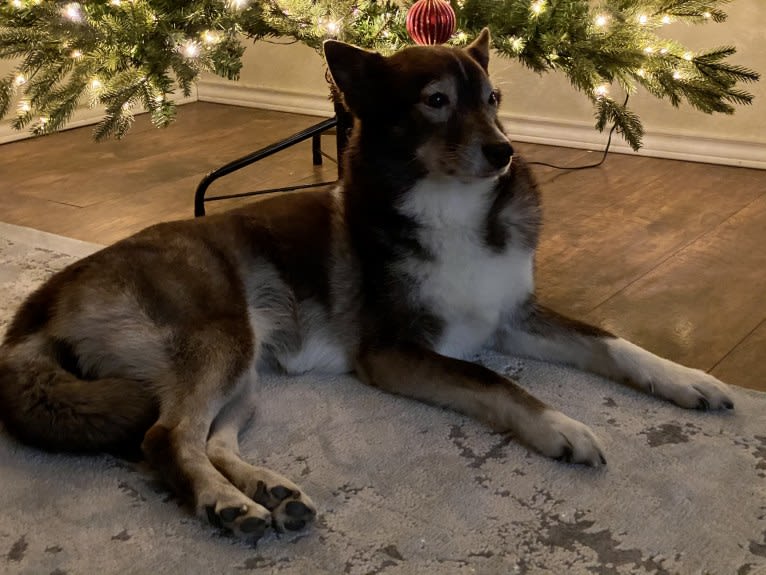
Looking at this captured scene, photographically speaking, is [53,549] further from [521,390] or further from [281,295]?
[521,390]

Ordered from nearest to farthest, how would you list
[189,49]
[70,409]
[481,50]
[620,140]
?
[70,409] → [481,50] → [189,49] → [620,140]

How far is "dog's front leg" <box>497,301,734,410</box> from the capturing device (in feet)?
5.99

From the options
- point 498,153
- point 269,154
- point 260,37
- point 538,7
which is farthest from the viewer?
point 269,154

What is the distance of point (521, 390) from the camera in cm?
176

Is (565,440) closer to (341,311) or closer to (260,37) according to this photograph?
(341,311)

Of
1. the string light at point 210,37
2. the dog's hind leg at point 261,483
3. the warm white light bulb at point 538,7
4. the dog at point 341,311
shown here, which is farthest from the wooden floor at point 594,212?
the dog's hind leg at point 261,483

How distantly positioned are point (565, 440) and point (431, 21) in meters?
1.30

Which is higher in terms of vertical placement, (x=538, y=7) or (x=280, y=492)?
(x=538, y=7)

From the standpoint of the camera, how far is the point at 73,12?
2.25 metres

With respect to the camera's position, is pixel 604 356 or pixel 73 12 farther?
pixel 73 12

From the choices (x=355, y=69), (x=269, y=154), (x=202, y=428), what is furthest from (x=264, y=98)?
(x=202, y=428)

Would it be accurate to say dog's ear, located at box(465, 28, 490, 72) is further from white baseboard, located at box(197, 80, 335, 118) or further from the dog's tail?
white baseboard, located at box(197, 80, 335, 118)

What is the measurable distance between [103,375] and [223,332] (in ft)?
0.84

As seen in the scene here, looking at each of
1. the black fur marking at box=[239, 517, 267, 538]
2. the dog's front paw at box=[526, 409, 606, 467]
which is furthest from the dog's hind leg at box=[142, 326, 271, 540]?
the dog's front paw at box=[526, 409, 606, 467]
